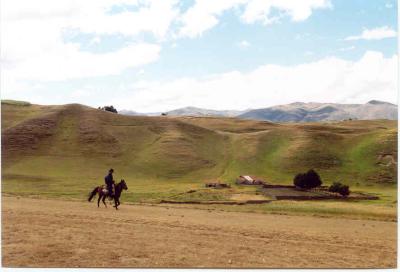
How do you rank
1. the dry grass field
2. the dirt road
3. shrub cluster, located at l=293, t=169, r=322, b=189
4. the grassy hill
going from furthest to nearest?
the grassy hill
shrub cluster, located at l=293, t=169, r=322, b=189
the dry grass field
the dirt road

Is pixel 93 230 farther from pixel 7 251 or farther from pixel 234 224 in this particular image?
pixel 234 224

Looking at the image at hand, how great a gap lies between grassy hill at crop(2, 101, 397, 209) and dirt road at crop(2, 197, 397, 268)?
163 feet

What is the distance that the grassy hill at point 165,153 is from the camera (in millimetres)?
104188

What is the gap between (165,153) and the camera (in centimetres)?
12725

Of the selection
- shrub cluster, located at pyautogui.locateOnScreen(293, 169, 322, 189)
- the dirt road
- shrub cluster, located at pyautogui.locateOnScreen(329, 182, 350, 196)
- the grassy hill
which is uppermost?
the grassy hill

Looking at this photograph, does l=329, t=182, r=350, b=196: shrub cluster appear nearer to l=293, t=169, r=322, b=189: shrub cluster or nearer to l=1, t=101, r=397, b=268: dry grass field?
l=293, t=169, r=322, b=189: shrub cluster

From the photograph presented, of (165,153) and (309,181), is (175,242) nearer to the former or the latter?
(309,181)

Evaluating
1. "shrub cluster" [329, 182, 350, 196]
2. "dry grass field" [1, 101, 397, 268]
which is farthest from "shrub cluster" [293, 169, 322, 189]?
"dry grass field" [1, 101, 397, 268]

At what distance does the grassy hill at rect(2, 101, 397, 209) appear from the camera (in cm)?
10419

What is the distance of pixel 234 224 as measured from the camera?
32.8 m

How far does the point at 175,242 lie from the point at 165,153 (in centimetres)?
10218

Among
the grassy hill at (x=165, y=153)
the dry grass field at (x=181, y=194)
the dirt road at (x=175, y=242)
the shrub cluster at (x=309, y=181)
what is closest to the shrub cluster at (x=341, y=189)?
the shrub cluster at (x=309, y=181)

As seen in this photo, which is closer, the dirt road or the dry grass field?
the dirt road

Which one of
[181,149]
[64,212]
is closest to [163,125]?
[181,149]
